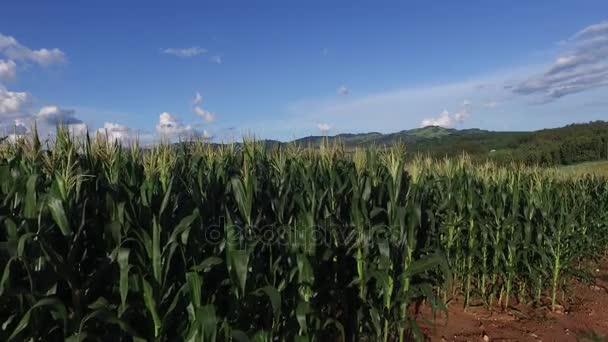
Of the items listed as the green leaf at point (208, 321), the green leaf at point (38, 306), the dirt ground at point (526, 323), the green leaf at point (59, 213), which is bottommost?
the dirt ground at point (526, 323)

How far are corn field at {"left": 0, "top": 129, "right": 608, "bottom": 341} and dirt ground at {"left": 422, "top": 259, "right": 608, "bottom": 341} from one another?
321 millimetres

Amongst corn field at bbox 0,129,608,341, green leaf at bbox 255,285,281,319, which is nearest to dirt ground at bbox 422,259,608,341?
corn field at bbox 0,129,608,341

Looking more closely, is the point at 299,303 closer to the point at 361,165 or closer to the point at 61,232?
the point at 61,232

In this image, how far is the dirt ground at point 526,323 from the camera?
6.33m

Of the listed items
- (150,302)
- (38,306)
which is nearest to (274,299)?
(150,302)

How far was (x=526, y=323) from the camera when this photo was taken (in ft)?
22.9

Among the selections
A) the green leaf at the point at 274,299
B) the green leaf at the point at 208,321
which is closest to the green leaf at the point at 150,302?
the green leaf at the point at 208,321

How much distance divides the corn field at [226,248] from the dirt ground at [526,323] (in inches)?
12.6

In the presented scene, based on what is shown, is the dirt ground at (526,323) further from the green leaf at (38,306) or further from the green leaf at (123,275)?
the green leaf at (38,306)

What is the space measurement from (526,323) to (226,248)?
5662 mm

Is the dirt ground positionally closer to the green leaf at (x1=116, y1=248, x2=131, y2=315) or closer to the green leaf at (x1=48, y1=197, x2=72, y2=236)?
the green leaf at (x1=116, y1=248, x2=131, y2=315)

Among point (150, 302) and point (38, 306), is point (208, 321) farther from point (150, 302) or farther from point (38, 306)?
point (38, 306)

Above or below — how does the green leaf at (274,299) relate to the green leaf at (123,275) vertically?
Result: below

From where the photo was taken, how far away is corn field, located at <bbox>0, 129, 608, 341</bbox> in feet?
9.85
